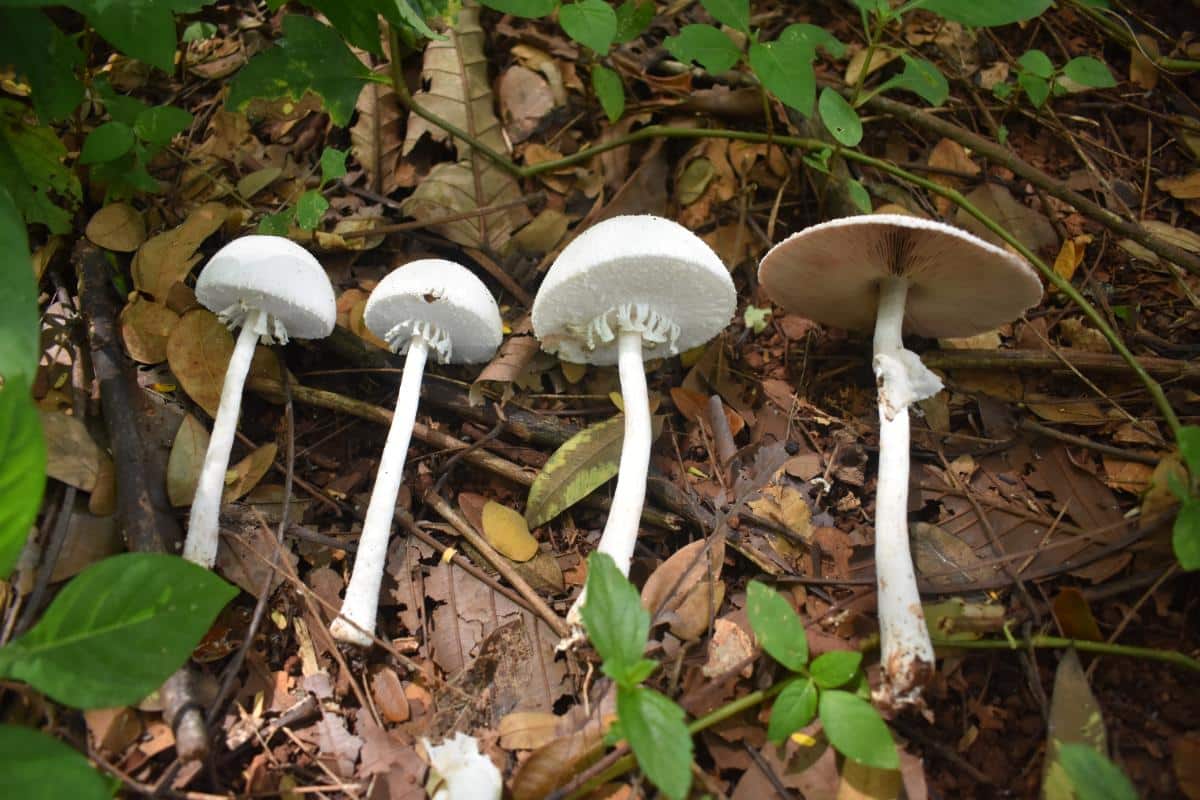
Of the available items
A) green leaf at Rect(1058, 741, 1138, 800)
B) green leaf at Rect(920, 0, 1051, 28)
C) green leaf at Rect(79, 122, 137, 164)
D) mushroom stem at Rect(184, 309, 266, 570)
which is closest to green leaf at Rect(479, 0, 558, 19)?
green leaf at Rect(920, 0, 1051, 28)

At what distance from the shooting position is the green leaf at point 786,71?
9.58ft

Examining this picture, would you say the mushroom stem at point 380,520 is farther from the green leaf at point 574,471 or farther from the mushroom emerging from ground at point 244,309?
the green leaf at point 574,471

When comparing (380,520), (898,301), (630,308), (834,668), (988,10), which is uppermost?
(988,10)

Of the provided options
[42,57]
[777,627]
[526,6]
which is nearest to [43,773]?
[777,627]

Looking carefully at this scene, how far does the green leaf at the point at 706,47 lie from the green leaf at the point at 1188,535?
7.76ft

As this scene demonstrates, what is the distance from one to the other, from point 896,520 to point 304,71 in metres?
3.05

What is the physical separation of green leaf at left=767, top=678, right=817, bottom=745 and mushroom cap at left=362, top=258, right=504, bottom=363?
6.17ft

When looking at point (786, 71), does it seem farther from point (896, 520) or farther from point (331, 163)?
point (331, 163)

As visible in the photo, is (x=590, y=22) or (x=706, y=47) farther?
(x=706, y=47)

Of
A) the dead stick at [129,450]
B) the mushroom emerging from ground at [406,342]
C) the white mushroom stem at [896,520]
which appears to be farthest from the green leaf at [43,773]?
the white mushroom stem at [896,520]

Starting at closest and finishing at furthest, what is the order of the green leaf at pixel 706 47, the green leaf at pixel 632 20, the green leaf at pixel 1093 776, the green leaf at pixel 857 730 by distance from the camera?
the green leaf at pixel 1093 776
the green leaf at pixel 857 730
the green leaf at pixel 706 47
the green leaf at pixel 632 20

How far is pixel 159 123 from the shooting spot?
3.28 metres

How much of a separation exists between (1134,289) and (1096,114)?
47.4 inches

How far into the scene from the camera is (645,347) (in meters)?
3.51
